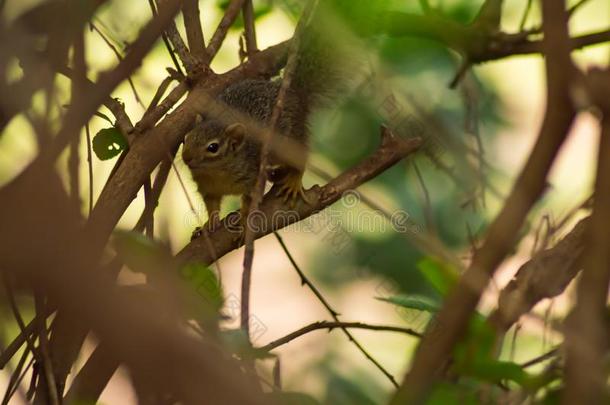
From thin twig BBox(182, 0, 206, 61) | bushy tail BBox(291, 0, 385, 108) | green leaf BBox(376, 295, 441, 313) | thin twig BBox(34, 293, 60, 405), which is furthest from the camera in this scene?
bushy tail BBox(291, 0, 385, 108)

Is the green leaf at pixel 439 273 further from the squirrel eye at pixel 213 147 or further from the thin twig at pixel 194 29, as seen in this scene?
the squirrel eye at pixel 213 147

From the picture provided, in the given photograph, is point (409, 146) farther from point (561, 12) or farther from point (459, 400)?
point (561, 12)

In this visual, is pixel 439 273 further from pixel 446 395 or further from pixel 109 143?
pixel 109 143

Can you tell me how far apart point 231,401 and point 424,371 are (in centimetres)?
19

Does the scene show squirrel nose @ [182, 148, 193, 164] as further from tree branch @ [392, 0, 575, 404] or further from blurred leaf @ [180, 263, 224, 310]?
tree branch @ [392, 0, 575, 404]

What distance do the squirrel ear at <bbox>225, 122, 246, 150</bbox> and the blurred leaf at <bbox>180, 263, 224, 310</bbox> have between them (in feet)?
5.50

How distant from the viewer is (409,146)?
2035 mm

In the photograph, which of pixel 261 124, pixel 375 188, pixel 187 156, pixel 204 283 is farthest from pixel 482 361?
pixel 375 188

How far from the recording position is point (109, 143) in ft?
5.95

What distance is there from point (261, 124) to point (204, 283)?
1.26m

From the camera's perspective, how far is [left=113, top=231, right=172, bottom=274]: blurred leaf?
989 mm

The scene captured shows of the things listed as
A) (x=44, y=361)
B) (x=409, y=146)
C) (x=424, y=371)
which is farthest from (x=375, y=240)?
(x=424, y=371)

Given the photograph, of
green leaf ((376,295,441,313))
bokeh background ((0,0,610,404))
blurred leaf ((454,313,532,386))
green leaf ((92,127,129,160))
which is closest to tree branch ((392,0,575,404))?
blurred leaf ((454,313,532,386))

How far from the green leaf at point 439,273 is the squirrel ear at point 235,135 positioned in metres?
1.57
